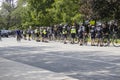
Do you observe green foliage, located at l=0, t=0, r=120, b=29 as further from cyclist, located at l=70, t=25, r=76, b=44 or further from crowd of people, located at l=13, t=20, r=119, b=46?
cyclist, located at l=70, t=25, r=76, b=44

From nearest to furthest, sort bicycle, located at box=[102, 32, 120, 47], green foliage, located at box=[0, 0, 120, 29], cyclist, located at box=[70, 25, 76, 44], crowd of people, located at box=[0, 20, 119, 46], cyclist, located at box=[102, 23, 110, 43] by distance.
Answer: bicycle, located at box=[102, 32, 120, 47]
cyclist, located at box=[102, 23, 110, 43]
crowd of people, located at box=[0, 20, 119, 46]
cyclist, located at box=[70, 25, 76, 44]
green foliage, located at box=[0, 0, 120, 29]

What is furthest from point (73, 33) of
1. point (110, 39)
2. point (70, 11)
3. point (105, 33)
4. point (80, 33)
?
point (70, 11)

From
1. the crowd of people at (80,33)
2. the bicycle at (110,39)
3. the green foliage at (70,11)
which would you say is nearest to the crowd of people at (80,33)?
the crowd of people at (80,33)

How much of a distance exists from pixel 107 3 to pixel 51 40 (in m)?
9.00

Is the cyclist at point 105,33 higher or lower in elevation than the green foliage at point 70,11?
lower

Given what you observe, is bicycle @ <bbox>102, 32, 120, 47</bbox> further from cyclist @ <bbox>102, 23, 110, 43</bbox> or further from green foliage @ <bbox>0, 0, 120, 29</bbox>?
green foliage @ <bbox>0, 0, 120, 29</bbox>

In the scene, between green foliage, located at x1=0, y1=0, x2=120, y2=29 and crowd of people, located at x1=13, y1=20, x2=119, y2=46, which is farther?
green foliage, located at x1=0, y1=0, x2=120, y2=29

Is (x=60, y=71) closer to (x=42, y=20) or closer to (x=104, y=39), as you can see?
(x=104, y=39)

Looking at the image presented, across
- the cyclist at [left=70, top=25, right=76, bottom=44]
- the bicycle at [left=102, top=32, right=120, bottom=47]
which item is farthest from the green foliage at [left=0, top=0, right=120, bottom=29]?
the bicycle at [left=102, top=32, right=120, bottom=47]

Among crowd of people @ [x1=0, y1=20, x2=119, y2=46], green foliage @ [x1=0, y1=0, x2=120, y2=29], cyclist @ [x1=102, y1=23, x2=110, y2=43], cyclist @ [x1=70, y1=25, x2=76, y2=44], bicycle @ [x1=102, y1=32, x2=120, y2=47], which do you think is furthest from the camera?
green foliage @ [x1=0, y1=0, x2=120, y2=29]

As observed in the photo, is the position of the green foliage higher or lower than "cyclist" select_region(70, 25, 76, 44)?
higher

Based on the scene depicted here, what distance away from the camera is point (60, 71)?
14.0m

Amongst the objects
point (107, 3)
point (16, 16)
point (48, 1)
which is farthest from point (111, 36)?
point (16, 16)

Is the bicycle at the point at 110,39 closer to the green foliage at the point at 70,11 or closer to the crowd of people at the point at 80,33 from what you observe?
the crowd of people at the point at 80,33
